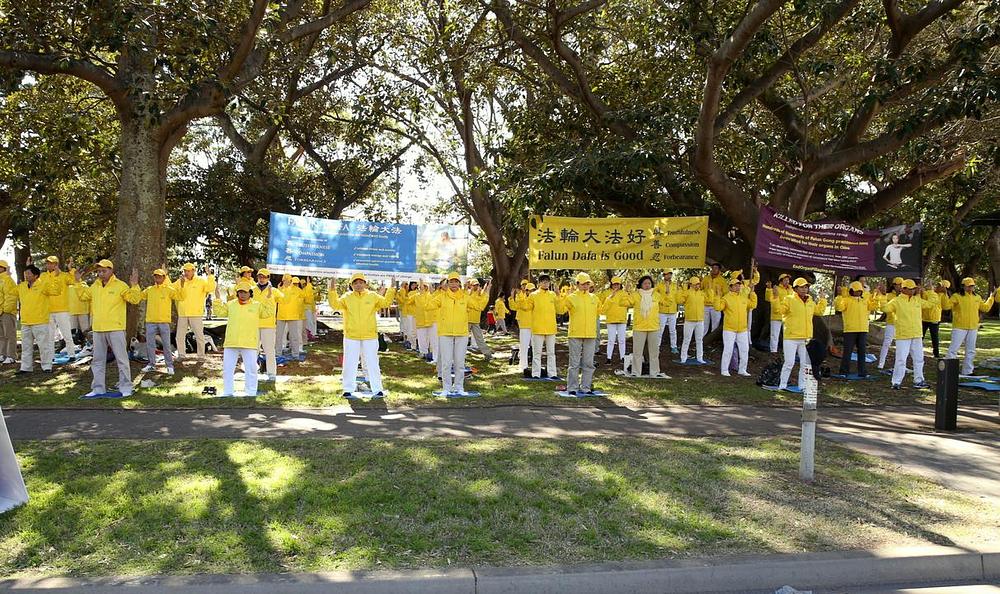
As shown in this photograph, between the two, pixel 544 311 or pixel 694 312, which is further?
pixel 694 312

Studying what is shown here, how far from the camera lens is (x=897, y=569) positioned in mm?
4707

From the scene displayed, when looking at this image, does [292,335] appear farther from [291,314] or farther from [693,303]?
[693,303]

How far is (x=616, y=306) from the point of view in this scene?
13.9 meters

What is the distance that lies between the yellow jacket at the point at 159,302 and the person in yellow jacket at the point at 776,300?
35.7 ft

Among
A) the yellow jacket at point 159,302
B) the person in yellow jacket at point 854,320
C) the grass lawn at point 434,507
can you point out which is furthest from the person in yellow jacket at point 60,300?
the person in yellow jacket at point 854,320

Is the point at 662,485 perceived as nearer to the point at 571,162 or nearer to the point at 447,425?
the point at 447,425

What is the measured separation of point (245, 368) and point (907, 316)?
1149 centimetres

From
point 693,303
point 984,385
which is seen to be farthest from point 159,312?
point 984,385

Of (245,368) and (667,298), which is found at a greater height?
(667,298)

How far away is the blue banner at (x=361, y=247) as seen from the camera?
15.2m

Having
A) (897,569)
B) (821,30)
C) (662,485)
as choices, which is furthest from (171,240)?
(897,569)

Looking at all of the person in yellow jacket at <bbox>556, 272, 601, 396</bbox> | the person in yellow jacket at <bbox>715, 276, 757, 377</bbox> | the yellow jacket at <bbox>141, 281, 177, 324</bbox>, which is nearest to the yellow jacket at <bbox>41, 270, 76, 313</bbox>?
the yellow jacket at <bbox>141, 281, 177, 324</bbox>

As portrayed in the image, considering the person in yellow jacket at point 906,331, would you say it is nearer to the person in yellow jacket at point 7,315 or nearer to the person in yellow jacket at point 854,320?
the person in yellow jacket at point 854,320

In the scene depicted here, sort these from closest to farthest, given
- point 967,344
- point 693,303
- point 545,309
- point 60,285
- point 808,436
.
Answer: point 808,436
point 545,309
point 60,285
point 967,344
point 693,303
